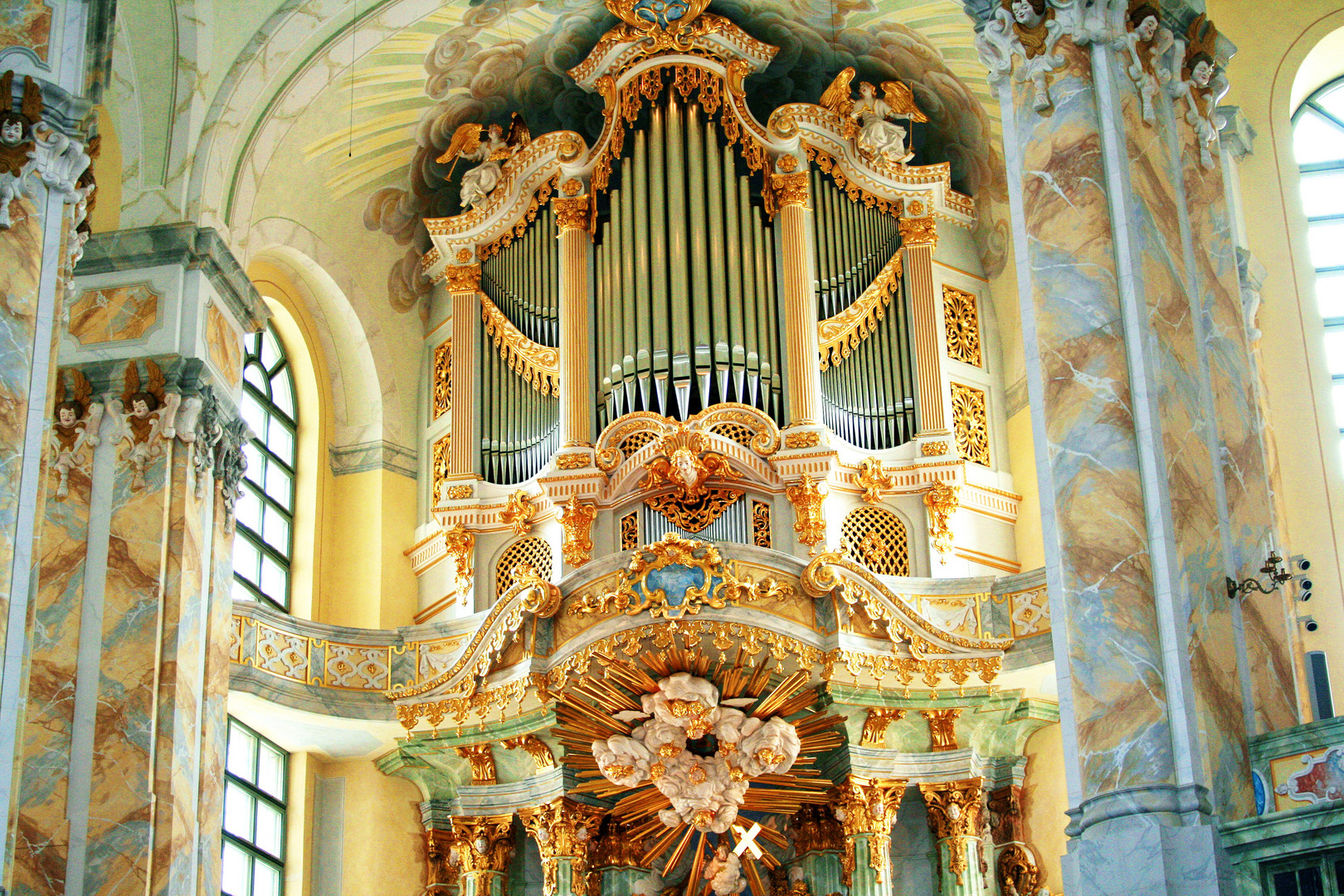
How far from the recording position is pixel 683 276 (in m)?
16.5

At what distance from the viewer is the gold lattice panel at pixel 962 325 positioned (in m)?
16.9

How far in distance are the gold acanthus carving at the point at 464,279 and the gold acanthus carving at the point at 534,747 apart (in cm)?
433

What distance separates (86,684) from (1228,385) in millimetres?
7921

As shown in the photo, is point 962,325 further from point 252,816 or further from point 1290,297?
point 252,816

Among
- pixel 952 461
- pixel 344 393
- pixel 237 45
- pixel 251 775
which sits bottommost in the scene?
pixel 251 775

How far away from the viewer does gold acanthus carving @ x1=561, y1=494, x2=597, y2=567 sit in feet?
51.8

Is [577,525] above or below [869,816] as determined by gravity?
above

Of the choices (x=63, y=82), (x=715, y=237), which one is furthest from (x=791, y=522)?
(x=63, y=82)

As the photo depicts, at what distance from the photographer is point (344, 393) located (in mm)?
17969

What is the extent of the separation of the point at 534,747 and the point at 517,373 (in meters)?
3.44

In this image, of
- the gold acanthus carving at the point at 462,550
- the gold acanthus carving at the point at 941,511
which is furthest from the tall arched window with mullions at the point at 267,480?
the gold acanthus carving at the point at 941,511

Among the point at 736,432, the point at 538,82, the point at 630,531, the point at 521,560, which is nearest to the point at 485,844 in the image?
the point at 521,560

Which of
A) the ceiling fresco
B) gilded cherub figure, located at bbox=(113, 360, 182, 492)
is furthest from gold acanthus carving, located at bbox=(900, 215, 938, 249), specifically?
gilded cherub figure, located at bbox=(113, 360, 182, 492)

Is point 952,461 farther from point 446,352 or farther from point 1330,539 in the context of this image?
point 446,352
